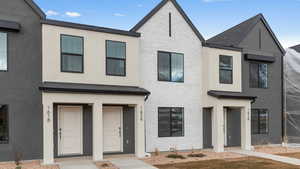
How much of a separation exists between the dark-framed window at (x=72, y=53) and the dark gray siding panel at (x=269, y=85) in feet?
32.8

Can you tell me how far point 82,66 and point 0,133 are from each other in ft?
13.8

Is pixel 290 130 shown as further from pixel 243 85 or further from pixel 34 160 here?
pixel 34 160

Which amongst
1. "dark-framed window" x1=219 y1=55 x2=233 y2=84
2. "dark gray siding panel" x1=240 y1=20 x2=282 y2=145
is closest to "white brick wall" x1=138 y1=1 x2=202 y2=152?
"dark-framed window" x1=219 y1=55 x2=233 y2=84

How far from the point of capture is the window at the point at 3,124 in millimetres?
10469

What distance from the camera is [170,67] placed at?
551 inches

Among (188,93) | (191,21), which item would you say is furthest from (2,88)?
(191,21)

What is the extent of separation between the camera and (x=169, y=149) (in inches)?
536

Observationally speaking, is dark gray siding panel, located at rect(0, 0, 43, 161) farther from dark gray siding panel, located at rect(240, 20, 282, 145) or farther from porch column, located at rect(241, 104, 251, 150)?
dark gray siding panel, located at rect(240, 20, 282, 145)

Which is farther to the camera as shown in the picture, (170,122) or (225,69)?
(225,69)

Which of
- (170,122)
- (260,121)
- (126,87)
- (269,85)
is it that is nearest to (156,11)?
(126,87)

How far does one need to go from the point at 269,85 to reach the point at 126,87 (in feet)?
33.4

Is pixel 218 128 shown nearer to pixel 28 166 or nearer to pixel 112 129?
pixel 112 129

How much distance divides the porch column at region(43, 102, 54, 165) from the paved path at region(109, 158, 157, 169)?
2466 millimetres

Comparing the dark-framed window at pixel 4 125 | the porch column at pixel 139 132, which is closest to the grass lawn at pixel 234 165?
the porch column at pixel 139 132
